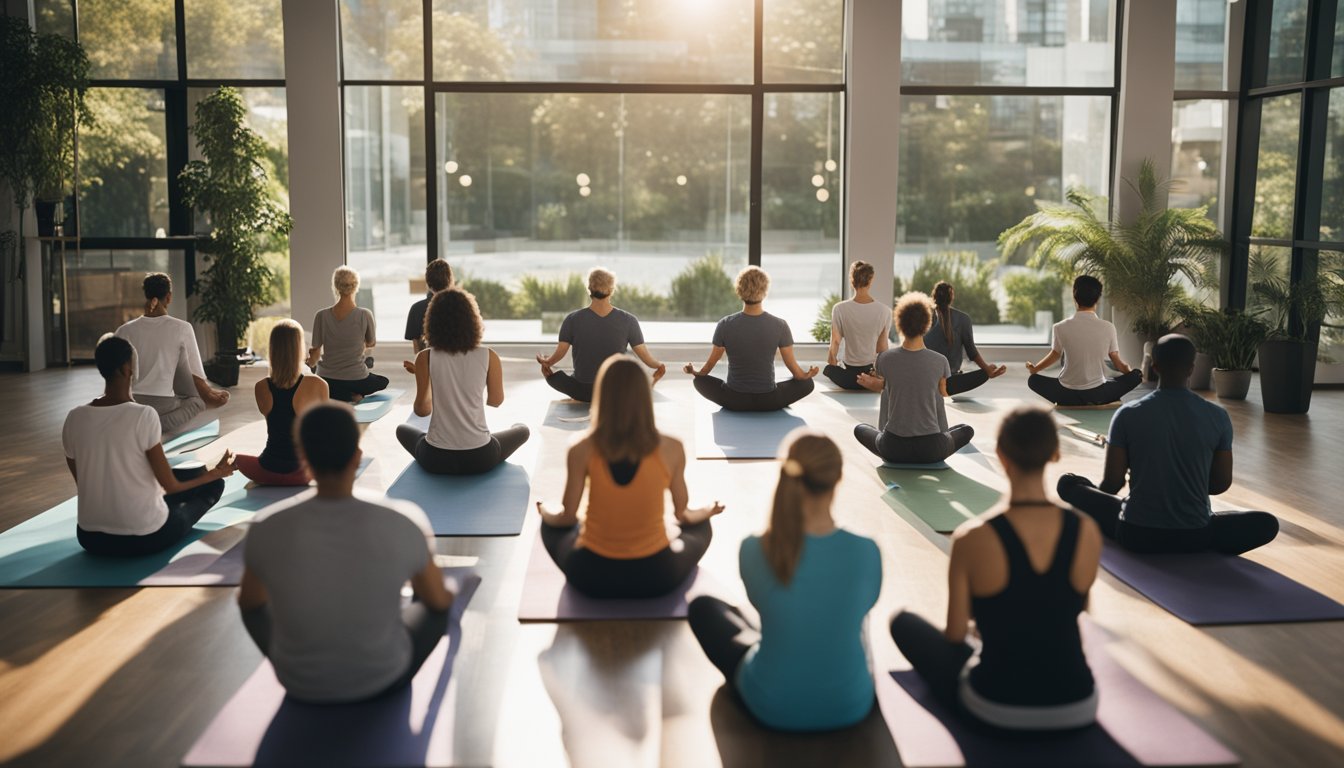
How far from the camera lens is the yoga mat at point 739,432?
6852 mm

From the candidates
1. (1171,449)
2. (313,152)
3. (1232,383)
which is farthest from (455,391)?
(1232,383)

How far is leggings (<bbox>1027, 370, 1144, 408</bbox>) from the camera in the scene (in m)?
8.23

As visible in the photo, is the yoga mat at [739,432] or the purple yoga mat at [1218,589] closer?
the purple yoga mat at [1218,589]

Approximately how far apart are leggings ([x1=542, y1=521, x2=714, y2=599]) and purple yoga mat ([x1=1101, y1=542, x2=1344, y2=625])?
166cm

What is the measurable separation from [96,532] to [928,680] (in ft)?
10.7

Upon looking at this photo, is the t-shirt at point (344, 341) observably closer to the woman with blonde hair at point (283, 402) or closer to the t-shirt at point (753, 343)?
the woman with blonde hair at point (283, 402)

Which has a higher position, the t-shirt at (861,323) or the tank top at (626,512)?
the t-shirt at (861,323)

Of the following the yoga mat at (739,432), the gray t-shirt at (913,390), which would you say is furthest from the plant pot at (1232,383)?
the gray t-shirt at (913,390)

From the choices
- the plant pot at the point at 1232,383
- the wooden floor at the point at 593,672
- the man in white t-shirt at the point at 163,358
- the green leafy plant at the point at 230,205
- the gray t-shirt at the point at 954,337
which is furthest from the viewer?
the green leafy plant at the point at 230,205

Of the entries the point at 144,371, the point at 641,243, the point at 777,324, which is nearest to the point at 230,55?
the point at 641,243

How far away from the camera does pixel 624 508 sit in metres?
3.96

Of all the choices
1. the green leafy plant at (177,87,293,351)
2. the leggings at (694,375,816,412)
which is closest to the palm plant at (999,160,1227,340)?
the leggings at (694,375,816,412)

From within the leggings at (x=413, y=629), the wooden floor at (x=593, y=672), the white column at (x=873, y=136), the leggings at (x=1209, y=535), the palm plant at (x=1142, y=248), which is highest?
the white column at (x=873, y=136)

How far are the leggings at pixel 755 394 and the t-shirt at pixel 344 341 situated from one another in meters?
2.27
